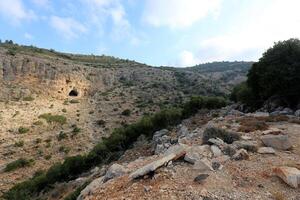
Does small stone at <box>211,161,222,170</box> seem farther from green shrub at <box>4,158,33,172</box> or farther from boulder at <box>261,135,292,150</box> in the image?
green shrub at <box>4,158,33,172</box>

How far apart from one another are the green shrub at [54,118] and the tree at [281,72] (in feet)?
69.7

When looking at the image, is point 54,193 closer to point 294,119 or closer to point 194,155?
point 194,155

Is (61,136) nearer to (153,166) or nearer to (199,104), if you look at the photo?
(199,104)

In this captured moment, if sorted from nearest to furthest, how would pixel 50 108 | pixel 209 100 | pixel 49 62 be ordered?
1. pixel 209 100
2. pixel 50 108
3. pixel 49 62

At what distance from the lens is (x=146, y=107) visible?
48844 millimetres

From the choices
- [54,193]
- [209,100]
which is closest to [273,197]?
[54,193]

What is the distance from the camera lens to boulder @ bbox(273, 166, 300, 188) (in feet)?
34.7

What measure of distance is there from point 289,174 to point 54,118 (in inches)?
1314

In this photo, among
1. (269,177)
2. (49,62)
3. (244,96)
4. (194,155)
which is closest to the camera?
(269,177)

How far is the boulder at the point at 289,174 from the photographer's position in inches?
417

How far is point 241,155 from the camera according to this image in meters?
12.8

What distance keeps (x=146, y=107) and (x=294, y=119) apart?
29355 millimetres

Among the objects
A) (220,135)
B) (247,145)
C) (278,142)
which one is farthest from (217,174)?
(278,142)

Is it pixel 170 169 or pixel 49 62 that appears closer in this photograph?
pixel 170 169
